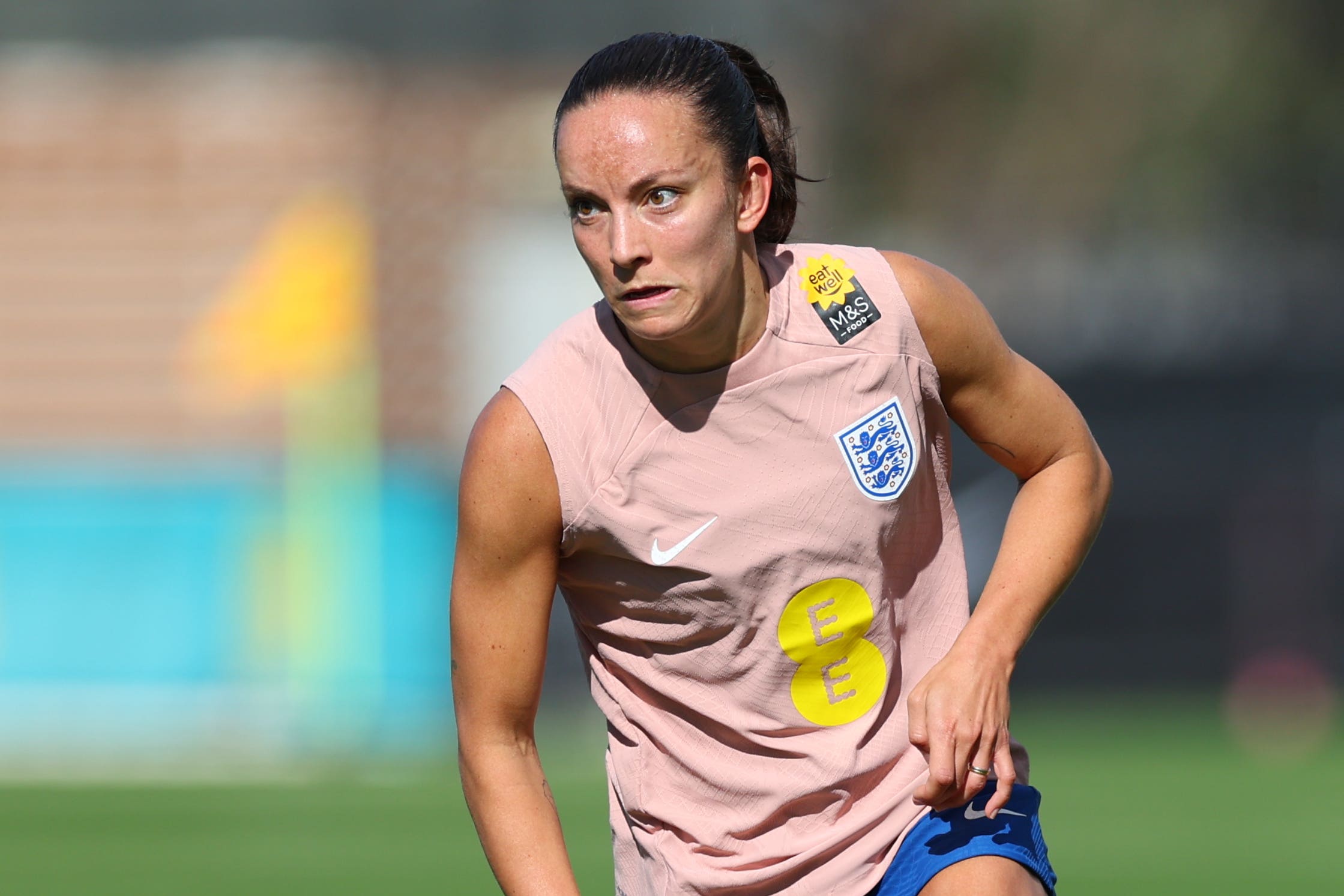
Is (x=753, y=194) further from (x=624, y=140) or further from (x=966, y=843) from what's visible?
(x=966, y=843)

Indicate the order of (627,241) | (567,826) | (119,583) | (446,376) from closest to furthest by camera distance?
(627,241) → (567,826) → (119,583) → (446,376)

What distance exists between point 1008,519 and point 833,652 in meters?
0.41

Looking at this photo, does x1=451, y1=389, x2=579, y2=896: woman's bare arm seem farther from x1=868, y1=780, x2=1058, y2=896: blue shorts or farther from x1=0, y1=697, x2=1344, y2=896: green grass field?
x1=0, y1=697, x2=1344, y2=896: green grass field

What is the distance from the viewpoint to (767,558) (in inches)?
137

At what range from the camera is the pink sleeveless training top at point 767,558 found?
11.5 feet

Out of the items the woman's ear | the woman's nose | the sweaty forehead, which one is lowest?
the woman's nose

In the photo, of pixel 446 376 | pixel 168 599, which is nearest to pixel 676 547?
pixel 168 599

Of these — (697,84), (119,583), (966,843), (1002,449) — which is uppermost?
(697,84)

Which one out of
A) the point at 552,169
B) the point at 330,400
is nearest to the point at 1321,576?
Answer: the point at 330,400

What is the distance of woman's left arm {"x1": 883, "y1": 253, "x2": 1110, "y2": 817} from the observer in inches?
132

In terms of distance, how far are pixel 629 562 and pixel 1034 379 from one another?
0.83 metres

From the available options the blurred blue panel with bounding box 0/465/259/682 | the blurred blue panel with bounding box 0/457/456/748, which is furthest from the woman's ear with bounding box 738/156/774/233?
the blurred blue panel with bounding box 0/465/259/682

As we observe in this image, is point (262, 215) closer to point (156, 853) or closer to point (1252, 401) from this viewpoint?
point (1252, 401)

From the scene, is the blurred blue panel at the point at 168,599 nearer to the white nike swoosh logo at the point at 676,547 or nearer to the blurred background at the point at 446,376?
the blurred background at the point at 446,376
